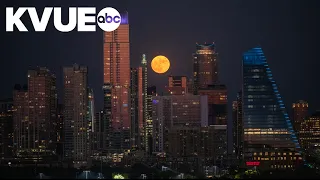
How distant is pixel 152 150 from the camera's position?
114 m

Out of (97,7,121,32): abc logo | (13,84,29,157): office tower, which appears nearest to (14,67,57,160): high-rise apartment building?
(13,84,29,157): office tower

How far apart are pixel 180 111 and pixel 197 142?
379 inches

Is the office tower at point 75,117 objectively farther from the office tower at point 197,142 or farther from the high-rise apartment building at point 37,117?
the office tower at point 197,142

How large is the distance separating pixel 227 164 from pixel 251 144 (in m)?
5.53

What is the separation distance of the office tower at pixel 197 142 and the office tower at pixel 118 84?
4.67 m

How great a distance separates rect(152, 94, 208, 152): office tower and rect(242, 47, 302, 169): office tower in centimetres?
1436

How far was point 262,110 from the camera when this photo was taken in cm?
10362

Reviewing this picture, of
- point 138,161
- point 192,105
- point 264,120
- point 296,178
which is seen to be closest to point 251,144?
point 264,120

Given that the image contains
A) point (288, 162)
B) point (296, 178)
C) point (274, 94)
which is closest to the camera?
point (296, 178)

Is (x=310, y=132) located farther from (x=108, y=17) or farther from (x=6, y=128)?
(x=108, y=17)

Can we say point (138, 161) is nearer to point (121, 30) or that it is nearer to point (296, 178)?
point (121, 30)

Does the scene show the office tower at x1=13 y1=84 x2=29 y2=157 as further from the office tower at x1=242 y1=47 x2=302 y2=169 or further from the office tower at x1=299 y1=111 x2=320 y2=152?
the office tower at x1=299 y1=111 x2=320 y2=152

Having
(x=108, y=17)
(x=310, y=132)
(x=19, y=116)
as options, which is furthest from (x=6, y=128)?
(x=108, y=17)

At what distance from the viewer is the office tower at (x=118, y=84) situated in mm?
113312
